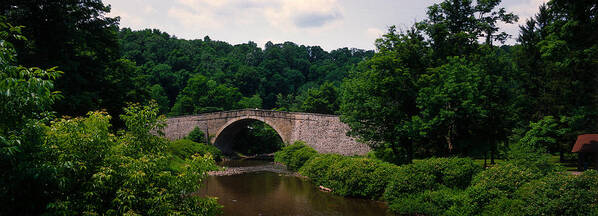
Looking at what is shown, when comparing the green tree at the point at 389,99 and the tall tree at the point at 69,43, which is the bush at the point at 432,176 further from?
the tall tree at the point at 69,43

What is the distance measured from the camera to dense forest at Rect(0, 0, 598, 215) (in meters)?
6.04

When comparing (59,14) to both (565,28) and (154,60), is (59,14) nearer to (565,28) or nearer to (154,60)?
(565,28)

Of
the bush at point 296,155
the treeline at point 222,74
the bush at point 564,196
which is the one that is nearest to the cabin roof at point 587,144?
the bush at point 564,196

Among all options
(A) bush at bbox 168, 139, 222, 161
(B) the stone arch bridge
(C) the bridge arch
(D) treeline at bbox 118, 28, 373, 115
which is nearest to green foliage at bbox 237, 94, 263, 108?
(D) treeline at bbox 118, 28, 373, 115

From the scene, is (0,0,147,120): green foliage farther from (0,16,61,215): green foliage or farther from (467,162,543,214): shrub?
(467,162,543,214): shrub

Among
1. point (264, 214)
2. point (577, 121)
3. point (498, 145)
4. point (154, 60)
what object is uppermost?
point (154, 60)

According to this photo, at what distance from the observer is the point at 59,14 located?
13.7 meters

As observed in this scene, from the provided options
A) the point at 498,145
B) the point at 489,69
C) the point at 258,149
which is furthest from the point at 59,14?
the point at 258,149

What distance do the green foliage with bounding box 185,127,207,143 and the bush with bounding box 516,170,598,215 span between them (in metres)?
34.6

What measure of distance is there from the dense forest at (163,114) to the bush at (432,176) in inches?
70.8

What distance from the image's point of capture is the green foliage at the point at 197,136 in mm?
40281

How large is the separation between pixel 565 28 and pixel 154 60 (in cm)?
7095

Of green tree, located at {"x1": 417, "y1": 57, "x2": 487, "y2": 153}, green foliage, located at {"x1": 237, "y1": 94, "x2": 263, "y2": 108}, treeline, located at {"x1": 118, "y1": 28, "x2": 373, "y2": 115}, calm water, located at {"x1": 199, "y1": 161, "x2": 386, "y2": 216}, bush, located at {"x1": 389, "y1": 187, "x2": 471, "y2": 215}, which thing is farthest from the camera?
green foliage, located at {"x1": 237, "y1": 94, "x2": 263, "y2": 108}

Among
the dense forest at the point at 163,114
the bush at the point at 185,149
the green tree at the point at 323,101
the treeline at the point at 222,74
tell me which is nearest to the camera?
the dense forest at the point at 163,114
